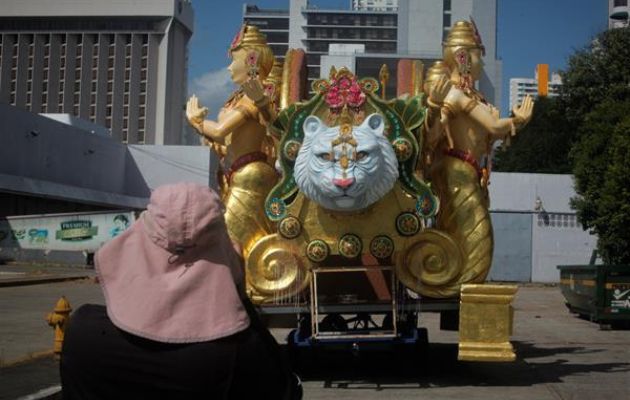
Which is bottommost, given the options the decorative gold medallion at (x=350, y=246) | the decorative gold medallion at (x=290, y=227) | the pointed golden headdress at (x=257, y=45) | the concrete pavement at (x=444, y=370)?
the concrete pavement at (x=444, y=370)

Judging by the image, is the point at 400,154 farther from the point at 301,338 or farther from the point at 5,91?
the point at 5,91

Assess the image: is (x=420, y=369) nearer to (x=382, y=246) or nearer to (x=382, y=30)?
(x=382, y=246)

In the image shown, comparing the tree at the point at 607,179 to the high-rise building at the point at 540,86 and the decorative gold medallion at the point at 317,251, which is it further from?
the decorative gold medallion at the point at 317,251

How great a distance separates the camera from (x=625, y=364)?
10.8 metres

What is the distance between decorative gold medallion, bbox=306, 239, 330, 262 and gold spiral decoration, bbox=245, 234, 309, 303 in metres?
0.11

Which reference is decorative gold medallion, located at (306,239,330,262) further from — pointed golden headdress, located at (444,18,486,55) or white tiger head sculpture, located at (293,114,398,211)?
pointed golden headdress, located at (444,18,486,55)

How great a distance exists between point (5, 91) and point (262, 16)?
159 feet

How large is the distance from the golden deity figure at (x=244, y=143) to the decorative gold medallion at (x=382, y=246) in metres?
1.25

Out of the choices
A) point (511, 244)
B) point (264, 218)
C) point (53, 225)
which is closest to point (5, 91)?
point (53, 225)

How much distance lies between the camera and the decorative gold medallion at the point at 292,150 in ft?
28.7

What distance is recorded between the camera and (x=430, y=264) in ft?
28.7

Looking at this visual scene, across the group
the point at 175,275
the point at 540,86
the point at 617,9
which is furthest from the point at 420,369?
the point at 617,9

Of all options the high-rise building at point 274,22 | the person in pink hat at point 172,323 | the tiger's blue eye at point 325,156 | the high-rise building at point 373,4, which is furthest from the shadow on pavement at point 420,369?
the high-rise building at point 373,4

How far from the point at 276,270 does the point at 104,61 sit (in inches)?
3457
